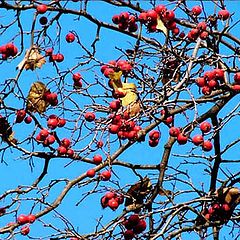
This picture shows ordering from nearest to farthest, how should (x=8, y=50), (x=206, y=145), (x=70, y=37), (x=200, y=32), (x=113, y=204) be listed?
(x=206, y=145)
(x=200, y=32)
(x=113, y=204)
(x=8, y=50)
(x=70, y=37)

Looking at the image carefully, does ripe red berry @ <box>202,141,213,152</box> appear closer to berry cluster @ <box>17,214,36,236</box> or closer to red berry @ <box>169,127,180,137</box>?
red berry @ <box>169,127,180,137</box>

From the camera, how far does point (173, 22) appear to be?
163 inches

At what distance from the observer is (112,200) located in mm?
4113

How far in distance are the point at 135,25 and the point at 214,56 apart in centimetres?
51

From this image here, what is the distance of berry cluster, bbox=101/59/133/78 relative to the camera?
3869 millimetres

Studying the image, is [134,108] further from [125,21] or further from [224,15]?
[224,15]

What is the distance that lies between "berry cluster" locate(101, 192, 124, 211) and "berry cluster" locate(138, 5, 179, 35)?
3.04 feet

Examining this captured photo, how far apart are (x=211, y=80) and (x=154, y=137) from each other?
52 cm

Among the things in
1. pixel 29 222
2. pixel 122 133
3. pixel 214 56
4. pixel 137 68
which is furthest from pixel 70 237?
pixel 214 56

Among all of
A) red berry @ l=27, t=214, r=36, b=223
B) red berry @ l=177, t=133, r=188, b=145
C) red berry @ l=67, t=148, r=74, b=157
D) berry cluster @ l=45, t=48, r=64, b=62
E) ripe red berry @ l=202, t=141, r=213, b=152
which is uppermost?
berry cluster @ l=45, t=48, r=64, b=62

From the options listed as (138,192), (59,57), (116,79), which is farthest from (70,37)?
(138,192)

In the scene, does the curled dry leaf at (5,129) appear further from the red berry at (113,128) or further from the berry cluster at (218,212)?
the berry cluster at (218,212)

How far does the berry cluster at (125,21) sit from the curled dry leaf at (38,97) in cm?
55

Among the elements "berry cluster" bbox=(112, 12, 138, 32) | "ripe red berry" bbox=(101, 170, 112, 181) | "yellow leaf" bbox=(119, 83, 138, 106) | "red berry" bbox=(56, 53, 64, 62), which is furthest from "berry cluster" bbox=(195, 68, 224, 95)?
"red berry" bbox=(56, 53, 64, 62)
